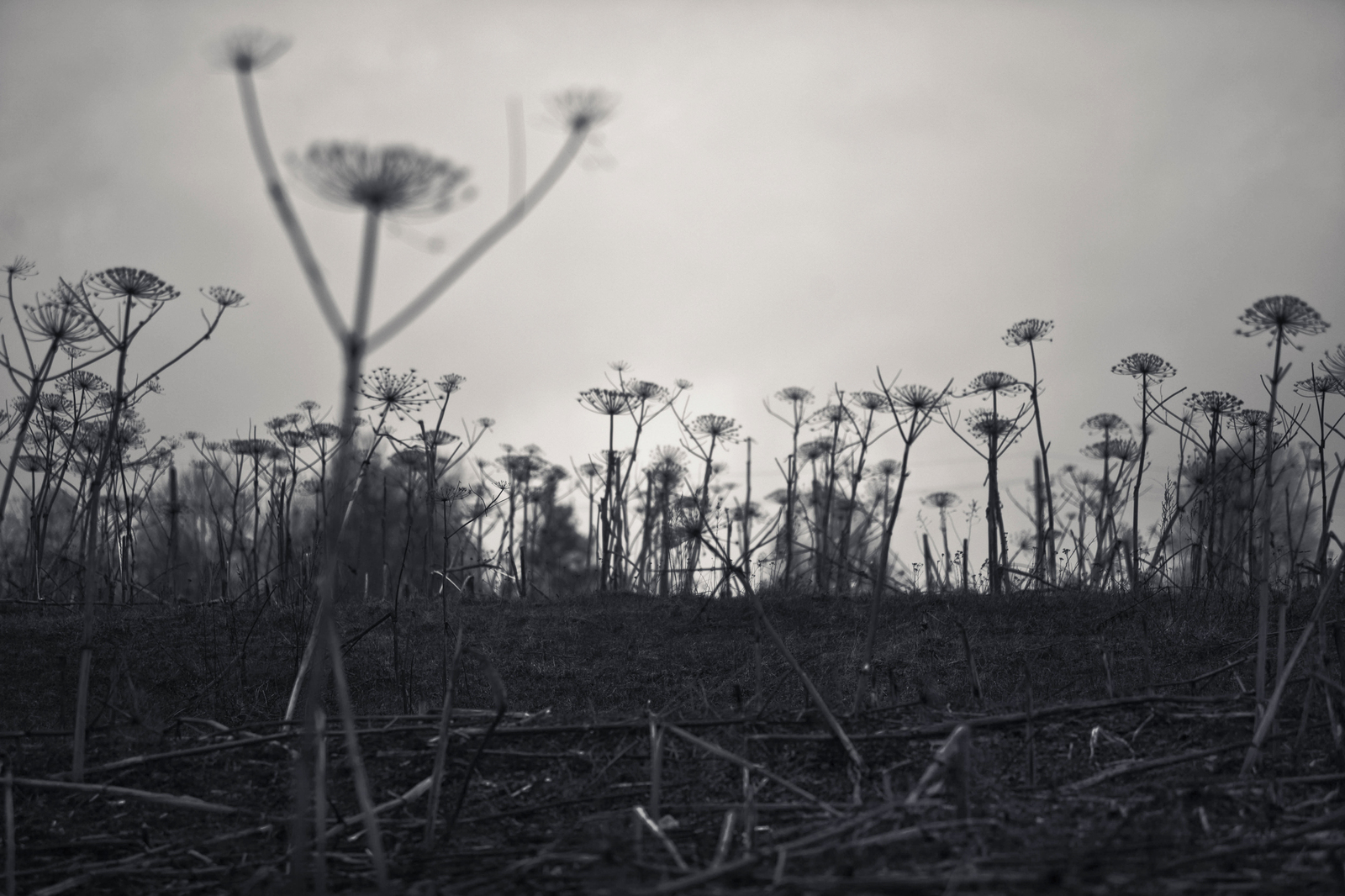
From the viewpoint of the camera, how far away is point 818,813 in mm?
2941

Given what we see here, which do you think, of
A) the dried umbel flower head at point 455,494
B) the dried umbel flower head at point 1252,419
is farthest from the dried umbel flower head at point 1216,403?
the dried umbel flower head at point 455,494

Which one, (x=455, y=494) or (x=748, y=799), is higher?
Result: (x=455, y=494)

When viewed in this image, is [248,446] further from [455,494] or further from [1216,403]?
[1216,403]

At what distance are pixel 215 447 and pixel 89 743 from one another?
745 cm

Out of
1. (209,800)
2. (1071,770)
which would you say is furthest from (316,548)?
(1071,770)

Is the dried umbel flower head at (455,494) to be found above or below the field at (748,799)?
above

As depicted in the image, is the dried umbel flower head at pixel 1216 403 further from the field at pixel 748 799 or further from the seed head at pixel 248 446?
the seed head at pixel 248 446

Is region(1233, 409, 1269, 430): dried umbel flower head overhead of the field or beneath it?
overhead

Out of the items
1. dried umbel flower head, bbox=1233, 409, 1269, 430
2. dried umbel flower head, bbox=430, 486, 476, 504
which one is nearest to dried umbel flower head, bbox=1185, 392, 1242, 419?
dried umbel flower head, bbox=1233, 409, 1269, 430

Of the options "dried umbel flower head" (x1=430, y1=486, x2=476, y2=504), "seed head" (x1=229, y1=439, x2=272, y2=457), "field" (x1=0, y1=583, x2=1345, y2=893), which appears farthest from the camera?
"seed head" (x1=229, y1=439, x2=272, y2=457)

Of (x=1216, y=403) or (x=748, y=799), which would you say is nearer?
(x=748, y=799)

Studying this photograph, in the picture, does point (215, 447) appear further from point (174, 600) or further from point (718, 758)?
point (718, 758)

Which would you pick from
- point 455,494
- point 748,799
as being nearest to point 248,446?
point 455,494

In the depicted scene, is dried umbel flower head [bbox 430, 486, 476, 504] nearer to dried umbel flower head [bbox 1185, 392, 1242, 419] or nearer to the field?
the field
